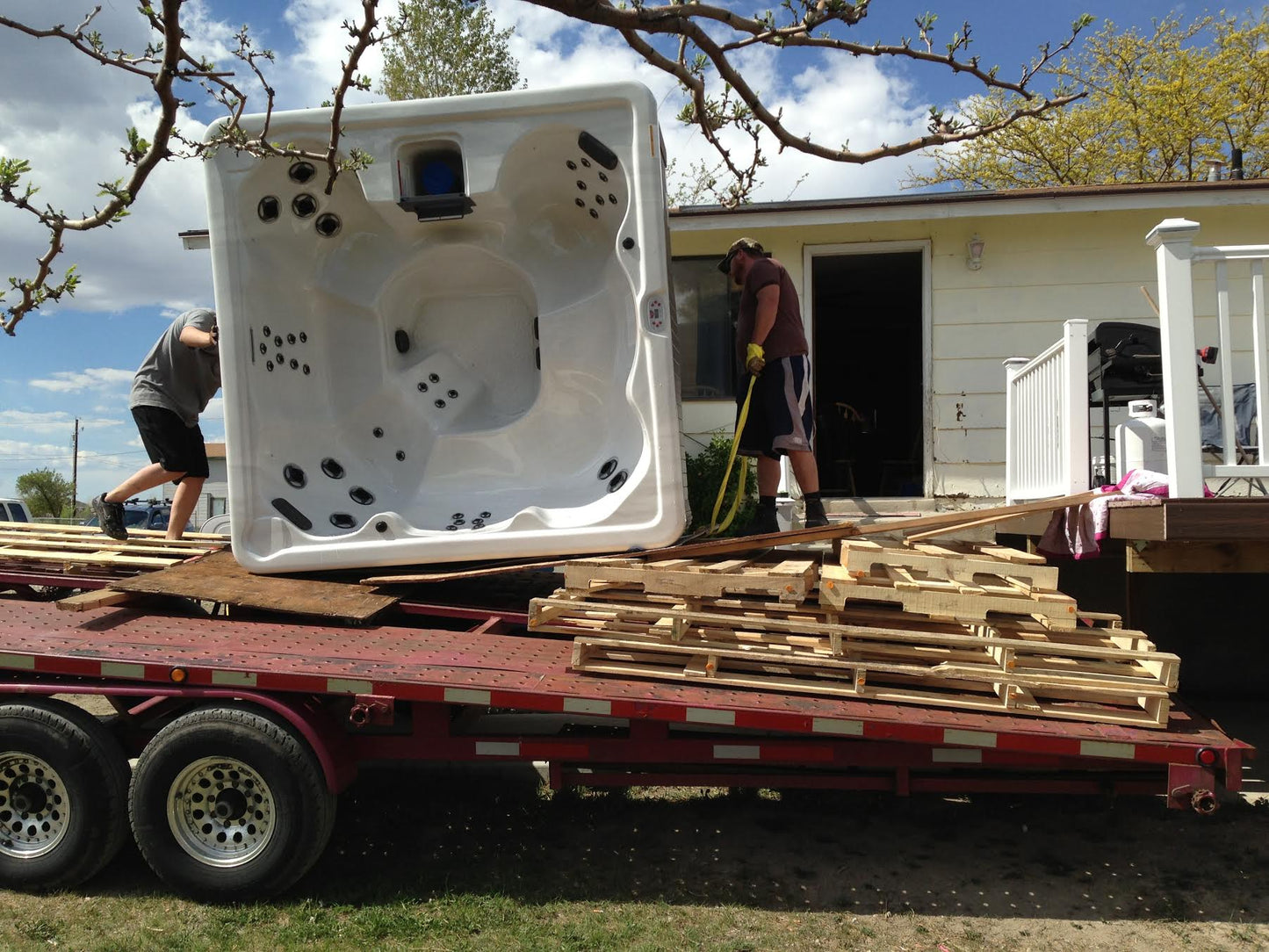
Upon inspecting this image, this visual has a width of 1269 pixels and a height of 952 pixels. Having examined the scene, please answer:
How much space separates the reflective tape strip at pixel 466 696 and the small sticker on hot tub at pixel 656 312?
1.80 meters

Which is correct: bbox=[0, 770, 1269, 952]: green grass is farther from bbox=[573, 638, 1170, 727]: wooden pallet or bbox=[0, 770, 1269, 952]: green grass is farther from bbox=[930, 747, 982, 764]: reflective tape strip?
bbox=[573, 638, 1170, 727]: wooden pallet

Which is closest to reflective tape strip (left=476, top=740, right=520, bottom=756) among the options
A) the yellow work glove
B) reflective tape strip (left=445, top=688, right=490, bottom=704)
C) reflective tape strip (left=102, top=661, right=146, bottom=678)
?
reflective tape strip (left=445, top=688, right=490, bottom=704)

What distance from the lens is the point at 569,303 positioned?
4879mm

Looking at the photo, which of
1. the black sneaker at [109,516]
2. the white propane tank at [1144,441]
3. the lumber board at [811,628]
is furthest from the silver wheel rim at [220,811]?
the white propane tank at [1144,441]

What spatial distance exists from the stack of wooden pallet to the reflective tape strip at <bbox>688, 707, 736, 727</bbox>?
0.21 meters

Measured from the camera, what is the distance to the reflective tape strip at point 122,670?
3670mm

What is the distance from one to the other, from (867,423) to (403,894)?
1115 centimetres

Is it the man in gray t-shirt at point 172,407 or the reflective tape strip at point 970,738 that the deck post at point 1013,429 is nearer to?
the reflective tape strip at point 970,738

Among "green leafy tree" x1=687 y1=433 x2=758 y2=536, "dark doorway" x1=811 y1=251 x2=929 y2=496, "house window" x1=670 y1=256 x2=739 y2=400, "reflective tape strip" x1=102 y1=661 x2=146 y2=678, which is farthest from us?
"dark doorway" x1=811 y1=251 x2=929 y2=496

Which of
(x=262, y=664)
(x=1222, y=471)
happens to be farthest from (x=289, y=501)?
(x=1222, y=471)

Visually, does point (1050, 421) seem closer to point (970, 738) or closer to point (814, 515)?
point (814, 515)

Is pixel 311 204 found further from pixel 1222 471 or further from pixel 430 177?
pixel 1222 471

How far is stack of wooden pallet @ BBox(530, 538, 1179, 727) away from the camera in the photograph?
3463mm

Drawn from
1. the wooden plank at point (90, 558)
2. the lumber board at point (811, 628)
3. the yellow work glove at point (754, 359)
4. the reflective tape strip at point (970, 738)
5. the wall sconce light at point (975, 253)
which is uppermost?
the wall sconce light at point (975, 253)
